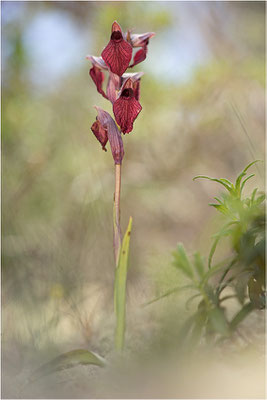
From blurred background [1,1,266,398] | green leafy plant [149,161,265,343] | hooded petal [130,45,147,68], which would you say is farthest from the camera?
blurred background [1,1,266,398]

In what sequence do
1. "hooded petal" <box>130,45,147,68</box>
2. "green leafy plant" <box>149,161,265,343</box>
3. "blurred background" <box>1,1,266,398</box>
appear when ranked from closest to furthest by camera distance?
"green leafy plant" <box>149,161,265,343</box> < "hooded petal" <box>130,45,147,68</box> < "blurred background" <box>1,1,266,398</box>

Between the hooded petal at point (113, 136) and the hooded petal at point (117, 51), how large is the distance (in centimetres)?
8

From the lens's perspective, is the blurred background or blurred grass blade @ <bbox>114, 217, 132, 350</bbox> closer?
blurred grass blade @ <bbox>114, 217, 132, 350</bbox>

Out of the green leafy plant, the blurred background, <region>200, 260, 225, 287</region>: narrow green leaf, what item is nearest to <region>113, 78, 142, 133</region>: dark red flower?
the green leafy plant

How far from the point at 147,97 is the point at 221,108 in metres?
0.36

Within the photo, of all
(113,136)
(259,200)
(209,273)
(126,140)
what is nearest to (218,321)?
(209,273)

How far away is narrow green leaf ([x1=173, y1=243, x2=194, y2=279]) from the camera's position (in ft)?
2.01

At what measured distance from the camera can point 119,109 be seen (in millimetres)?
582

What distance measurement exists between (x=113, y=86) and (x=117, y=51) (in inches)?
2.4

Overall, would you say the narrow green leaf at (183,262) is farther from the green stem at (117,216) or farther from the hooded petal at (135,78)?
the hooded petal at (135,78)

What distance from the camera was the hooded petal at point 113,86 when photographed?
0.62 metres

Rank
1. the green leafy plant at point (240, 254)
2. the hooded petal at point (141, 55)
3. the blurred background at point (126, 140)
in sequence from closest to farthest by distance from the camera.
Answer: the green leafy plant at point (240, 254), the hooded petal at point (141, 55), the blurred background at point (126, 140)

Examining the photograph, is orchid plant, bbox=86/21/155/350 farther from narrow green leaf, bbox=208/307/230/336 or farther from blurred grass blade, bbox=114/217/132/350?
narrow green leaf, bbox=208/307/230/336

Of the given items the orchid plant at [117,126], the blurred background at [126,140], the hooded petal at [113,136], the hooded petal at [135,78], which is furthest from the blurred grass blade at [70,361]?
the blurred background at [126,140]
